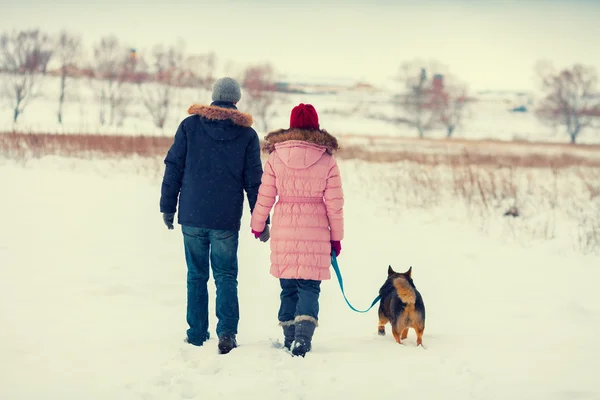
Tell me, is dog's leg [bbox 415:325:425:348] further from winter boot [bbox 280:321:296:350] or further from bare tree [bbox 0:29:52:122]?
bare tree [bbox 0:29:52:122]

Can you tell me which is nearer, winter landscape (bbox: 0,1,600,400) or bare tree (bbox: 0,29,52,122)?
winter landscape (bbox: 0,1,600,400)

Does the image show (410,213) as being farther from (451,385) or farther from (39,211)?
(451,385)

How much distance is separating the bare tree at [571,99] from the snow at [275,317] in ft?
213

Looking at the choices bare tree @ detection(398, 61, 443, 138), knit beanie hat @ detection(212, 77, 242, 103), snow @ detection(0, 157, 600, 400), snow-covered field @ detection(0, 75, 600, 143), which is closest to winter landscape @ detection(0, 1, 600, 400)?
snow @ detection(0, 157, 600, 400)

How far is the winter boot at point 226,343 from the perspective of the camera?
4.63 m

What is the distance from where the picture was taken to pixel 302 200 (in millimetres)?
4602

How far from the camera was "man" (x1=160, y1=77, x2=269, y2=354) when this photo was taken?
4.66 m

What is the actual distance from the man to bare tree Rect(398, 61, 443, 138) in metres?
63.0

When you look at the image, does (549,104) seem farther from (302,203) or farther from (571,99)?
(302,203)

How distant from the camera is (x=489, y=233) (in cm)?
1040

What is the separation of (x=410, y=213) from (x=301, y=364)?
816 cm

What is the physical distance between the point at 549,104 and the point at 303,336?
7541cm

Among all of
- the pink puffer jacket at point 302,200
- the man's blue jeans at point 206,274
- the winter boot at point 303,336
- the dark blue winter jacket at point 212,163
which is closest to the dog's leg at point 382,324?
the winter boot at point 303,336

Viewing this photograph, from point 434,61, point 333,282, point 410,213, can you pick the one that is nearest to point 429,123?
point 434,61
